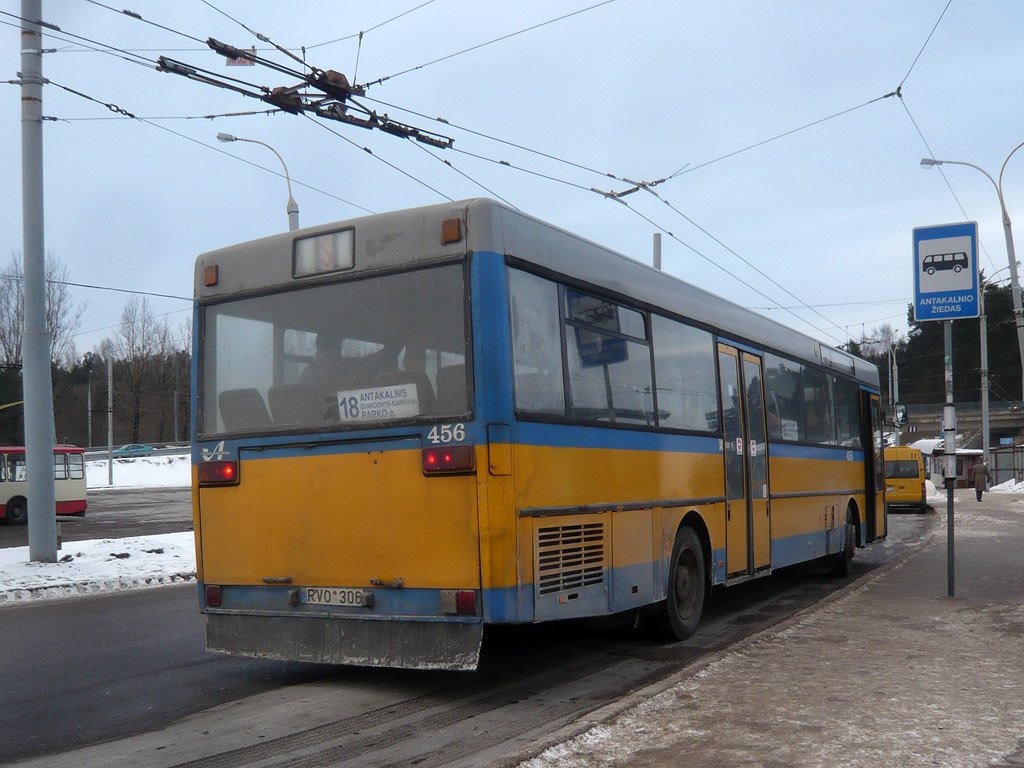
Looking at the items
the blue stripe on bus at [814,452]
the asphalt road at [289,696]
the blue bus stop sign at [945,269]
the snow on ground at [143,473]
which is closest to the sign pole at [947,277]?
the blue bus stop sign at [945,269]

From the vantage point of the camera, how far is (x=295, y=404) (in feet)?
21.4

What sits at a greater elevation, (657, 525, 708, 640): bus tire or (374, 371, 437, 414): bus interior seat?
(374, 371, 437, 414): bus interior seat

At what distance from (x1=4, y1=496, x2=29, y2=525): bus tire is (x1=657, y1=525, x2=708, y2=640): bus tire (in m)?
26.6

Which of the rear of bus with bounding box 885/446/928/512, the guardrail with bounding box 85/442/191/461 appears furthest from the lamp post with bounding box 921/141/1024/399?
the guardrail with bounding box 85/442/191/461

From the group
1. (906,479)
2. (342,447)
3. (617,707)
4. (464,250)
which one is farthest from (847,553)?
(906,479)

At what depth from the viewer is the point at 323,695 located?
6.34 m

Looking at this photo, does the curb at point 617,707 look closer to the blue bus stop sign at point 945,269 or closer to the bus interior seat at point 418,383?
the bus interior seat at point 418,383

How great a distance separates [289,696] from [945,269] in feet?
26.6

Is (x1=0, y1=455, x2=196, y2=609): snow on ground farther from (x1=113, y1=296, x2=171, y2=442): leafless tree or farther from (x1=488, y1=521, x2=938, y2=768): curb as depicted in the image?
(x1=113, y1=296, x2=171, y2=442): leafless tree

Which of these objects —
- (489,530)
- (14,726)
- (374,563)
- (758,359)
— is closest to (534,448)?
(489,530)

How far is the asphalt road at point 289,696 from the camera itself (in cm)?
510

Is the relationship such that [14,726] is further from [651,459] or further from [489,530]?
[651,459]

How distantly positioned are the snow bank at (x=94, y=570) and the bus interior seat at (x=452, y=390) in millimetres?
6310

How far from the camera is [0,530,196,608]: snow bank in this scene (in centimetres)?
1205
